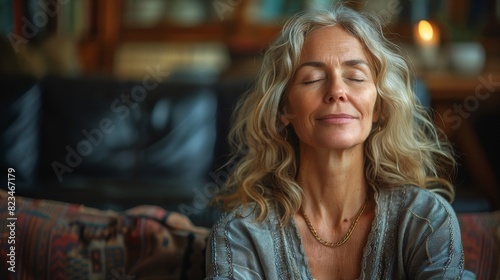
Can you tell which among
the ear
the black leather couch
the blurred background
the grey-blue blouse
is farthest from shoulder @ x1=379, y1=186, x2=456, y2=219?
the blurred background

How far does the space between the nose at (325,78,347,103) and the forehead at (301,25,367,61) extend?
0.20 feet

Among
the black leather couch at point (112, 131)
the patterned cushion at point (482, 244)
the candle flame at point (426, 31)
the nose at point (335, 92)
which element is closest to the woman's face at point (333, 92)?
the nose at point (335, 92)

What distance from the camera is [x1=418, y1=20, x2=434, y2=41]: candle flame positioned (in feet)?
12.0

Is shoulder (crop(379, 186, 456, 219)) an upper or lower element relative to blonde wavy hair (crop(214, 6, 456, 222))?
lower

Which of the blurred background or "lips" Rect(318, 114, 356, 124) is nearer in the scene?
"lips" Rect(318, 114, 356, 124)

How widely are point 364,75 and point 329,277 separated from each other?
42cm

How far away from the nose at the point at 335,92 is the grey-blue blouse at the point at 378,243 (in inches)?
9.1

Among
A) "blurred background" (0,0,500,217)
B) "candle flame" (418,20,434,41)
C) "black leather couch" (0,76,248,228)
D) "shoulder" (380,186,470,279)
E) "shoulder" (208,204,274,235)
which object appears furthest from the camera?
"blurred background" (0,0,500,217)

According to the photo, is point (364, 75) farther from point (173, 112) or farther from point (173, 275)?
point (173, 112)

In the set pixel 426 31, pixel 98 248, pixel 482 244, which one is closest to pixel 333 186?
pixel 482 244

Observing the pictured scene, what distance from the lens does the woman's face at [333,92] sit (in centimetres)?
138

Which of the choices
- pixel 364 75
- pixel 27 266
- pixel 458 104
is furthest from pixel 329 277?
pixel 458 104

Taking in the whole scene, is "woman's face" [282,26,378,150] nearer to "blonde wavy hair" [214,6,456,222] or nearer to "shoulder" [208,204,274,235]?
"blonde wavy hair" [214,6,456,222]

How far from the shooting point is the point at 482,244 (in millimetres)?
1619
